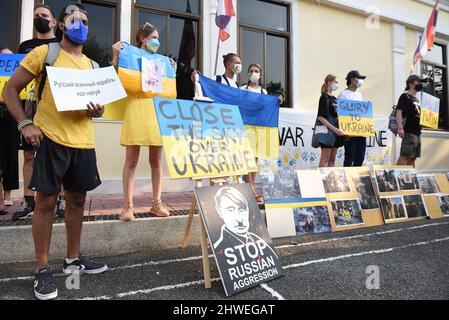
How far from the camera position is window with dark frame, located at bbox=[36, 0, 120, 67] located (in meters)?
5.46

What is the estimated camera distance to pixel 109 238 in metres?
3.10

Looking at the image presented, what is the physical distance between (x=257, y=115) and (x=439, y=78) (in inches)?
317

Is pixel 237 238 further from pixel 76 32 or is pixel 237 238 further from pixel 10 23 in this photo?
pixel 10 23

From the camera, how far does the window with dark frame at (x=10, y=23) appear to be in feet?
16.4

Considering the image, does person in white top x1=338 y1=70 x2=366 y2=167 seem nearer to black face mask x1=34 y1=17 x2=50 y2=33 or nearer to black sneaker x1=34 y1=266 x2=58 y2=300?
black face mask x1=34 y1=17 x2=50 y2=33

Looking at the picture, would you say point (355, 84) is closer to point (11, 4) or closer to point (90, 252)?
point (90, 252)

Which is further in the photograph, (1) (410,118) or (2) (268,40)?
(2) (268,40)

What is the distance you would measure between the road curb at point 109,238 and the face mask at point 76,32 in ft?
5.15

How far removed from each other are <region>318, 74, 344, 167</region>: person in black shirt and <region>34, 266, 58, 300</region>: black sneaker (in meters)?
3.75

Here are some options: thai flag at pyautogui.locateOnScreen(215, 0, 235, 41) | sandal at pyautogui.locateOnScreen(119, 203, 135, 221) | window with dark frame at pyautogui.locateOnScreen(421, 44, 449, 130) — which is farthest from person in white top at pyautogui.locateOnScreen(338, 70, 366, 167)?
window with dark frame at pyautogui.locateOnScreen(421, 44, 449, 130)

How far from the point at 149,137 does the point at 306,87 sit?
5.00 metres

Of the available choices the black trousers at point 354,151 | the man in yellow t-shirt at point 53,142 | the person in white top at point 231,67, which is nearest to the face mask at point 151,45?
the man in yellow t-shirt at point 53,142

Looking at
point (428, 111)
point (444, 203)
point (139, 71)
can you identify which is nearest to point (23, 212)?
point (139, 71)

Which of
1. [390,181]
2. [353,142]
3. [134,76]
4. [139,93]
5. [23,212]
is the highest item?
[134,76]
